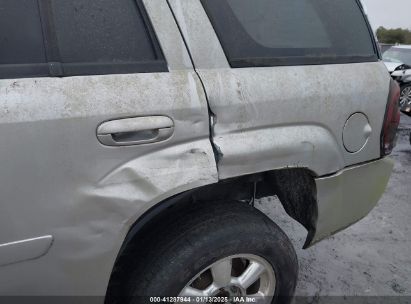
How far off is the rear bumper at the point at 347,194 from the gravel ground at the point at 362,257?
652 millimetres

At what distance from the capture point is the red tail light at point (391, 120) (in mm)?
2012

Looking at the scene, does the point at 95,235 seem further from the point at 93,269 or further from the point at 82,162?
the point at 82,162

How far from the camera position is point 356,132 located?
1.92m

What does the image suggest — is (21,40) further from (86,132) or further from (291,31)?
(291,31)

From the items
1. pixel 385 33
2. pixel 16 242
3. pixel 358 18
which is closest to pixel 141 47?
pixel 16 242

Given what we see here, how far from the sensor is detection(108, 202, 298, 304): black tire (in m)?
1.65

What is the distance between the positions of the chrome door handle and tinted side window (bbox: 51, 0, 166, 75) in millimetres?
194

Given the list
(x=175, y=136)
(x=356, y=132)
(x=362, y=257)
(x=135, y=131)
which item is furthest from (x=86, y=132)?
(x=362, y=257)

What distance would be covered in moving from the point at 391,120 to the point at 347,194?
0.44m

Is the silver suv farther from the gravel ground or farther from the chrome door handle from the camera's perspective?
the gravel ground

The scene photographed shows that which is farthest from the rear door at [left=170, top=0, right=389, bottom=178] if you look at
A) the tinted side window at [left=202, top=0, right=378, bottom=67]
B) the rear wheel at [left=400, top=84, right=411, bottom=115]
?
the rear wheel at [left=400, top=84, right=411, bottom=115]

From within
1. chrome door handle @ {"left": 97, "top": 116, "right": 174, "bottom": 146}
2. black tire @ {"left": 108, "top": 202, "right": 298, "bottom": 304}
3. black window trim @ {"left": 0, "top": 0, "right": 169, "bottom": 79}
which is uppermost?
black window trim @ {"left": 0, "top": 0, "right": 169, "bottom": 79}

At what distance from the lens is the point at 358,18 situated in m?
2.03

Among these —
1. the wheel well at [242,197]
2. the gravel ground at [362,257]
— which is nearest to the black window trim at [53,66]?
the wheel well at [242,197]
